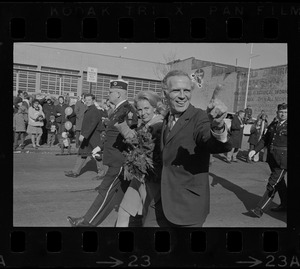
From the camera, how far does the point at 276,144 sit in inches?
161

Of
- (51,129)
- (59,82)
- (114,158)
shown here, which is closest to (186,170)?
(114,158)

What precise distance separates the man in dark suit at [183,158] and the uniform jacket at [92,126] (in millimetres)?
1678

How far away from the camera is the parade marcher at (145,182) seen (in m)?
3.28

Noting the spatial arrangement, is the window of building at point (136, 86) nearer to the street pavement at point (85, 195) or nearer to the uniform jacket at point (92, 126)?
→ the uniform jacket at point (92, 126)

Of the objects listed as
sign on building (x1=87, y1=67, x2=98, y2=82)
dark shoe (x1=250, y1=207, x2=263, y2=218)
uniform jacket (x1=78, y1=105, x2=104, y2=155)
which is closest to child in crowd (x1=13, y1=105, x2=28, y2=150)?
uniform jacket (x1=78, y1=105, x2=104, y2=155)

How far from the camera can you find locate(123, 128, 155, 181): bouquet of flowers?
3.25m

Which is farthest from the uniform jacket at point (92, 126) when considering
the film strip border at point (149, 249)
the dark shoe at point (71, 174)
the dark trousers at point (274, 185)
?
the dark trousers at point (274, 185)

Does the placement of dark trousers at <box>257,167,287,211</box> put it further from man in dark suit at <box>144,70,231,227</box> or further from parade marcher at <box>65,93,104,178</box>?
parade marcher at <box>65,93,104,178</box>

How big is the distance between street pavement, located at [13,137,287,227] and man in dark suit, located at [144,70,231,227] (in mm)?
371

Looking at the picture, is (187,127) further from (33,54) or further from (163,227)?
(33,54)
